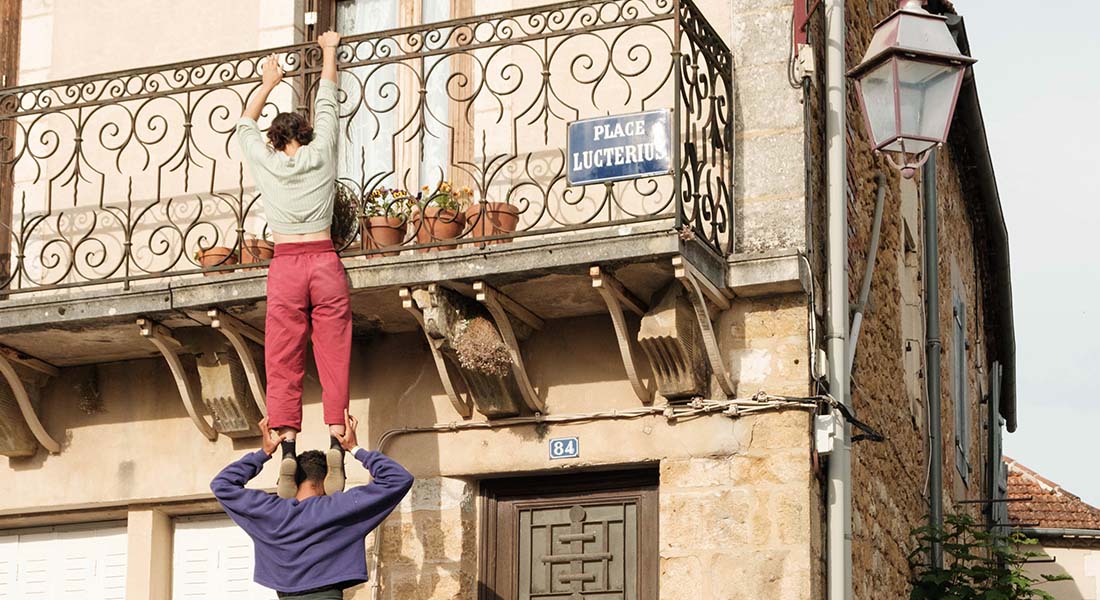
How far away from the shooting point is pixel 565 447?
9898 millimetres

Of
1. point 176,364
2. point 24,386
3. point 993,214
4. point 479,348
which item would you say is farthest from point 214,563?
point 993,214

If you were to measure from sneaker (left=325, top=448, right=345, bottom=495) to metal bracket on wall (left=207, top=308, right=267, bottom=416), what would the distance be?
3.78 feet

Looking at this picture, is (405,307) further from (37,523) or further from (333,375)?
(37,523)

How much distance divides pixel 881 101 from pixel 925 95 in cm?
19

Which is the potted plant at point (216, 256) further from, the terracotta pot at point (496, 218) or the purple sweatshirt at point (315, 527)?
the purple sweatshirt at point (315, 527)

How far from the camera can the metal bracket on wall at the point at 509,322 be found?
9609mm

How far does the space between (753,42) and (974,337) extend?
728 cm

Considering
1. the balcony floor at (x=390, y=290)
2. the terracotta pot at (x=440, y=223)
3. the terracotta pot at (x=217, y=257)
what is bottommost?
the balcony floor at (x=390, y=290)

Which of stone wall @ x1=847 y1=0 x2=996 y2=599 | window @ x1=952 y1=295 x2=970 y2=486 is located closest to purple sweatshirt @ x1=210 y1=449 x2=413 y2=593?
stone wall @ x1=847 y1=0 x2=996 y2=599

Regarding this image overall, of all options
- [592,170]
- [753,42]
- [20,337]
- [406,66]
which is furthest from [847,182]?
[20,337]

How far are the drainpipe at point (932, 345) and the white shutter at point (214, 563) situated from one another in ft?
14.4

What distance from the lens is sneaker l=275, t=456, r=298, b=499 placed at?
30.0 ft

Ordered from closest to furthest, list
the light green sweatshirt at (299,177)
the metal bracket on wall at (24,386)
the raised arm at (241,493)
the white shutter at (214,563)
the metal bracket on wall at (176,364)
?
the raised arm at (241,493), the light green sweatshirt at (299,177), the metal bracket on wall at (176,364), the white shutter at (214,563), the metal bracket on wall at (24,386)

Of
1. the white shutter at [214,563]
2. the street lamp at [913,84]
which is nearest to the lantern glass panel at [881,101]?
the street lamp at [913,84]
